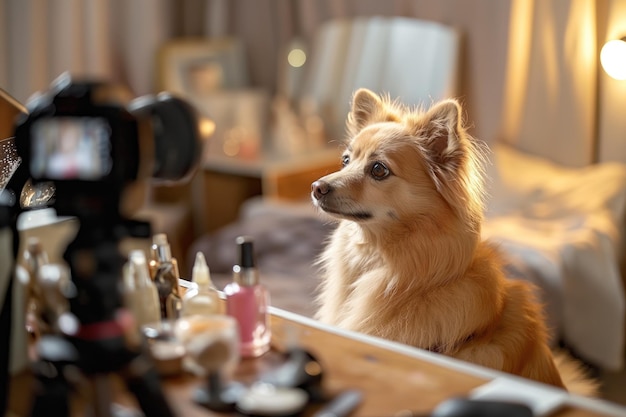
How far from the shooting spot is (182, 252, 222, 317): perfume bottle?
41.2 inches

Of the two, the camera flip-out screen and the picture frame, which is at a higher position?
the camera flip-out screen

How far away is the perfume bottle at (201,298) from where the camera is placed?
1.05 m

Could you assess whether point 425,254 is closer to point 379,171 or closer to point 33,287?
point 379,171

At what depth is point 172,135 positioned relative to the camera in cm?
89

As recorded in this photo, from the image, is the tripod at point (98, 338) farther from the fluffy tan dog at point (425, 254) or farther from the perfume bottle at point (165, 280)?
the fluffy tan dog at point (425, 254)

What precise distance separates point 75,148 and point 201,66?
3.59m

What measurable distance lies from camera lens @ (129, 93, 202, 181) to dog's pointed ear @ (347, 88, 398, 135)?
2.68 feet

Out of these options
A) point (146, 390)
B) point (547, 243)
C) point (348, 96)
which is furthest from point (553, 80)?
point (146, 390)

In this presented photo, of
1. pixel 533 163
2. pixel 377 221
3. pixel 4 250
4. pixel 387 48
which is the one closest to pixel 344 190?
pixel 377 221

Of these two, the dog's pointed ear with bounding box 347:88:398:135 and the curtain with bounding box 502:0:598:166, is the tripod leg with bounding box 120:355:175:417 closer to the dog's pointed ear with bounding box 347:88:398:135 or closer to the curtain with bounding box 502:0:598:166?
the dog's pointed ear with bounding box 347:88:398:135

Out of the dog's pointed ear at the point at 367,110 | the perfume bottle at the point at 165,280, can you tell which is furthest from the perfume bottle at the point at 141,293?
the dog's pointed ear at the point at 367,110

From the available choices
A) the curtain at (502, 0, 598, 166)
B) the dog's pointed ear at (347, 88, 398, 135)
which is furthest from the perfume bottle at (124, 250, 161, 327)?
the curtain at (502, 0, 598, 166)

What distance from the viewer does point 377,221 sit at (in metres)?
1.55

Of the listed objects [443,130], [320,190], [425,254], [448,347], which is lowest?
[448,347]
